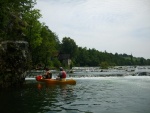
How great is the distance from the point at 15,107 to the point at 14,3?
29683mm

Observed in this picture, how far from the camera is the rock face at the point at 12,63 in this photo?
92.9 feet

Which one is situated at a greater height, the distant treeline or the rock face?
the distant treeline

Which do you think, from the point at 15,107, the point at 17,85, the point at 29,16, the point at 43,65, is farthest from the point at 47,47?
the point at 15,107

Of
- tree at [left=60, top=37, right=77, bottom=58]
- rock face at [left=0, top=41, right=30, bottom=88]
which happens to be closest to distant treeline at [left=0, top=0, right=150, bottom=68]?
rock face at [left=0, top=41, right=30, bottom=88]

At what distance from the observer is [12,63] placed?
29.8m

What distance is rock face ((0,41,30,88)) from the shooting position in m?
28.3

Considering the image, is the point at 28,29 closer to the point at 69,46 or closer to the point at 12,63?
the point at 12,63

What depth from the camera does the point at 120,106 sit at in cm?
1647

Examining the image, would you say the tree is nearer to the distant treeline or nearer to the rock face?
the distant treeline

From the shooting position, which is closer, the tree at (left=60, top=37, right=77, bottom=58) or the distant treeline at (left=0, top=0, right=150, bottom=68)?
the distant treeline at (left=0, top=0, right=150, bottom=68)

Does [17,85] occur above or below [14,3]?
below

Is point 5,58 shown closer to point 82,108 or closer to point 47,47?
point 82,108

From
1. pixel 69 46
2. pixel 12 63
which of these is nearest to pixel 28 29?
pixel 12 63

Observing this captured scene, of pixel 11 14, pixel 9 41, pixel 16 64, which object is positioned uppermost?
pixel 11 14
